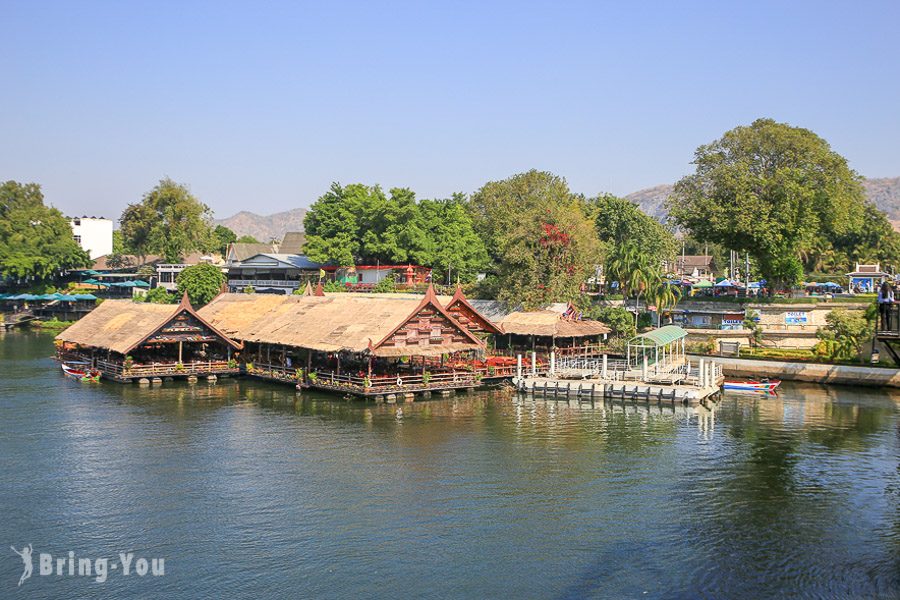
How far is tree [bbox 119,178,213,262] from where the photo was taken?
115 m

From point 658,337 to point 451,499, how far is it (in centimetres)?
2783

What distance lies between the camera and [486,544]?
26.1 meters

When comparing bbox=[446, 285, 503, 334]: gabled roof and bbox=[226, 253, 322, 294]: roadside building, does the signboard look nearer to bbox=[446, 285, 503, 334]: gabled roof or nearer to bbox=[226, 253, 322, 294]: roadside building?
bbox=[446, 285, 503, 334]: gabled roof

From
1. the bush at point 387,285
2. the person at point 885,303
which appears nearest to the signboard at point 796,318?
the person at point 885,303

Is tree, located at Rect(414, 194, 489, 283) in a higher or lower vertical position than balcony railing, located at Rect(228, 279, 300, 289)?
higher

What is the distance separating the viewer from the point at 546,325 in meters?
60.6

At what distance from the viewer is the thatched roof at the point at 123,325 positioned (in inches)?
2101

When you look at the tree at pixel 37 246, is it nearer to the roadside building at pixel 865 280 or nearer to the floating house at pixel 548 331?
the floating house at pixel 548 331

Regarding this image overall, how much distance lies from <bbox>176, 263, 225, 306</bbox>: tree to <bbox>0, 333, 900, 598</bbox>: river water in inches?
1813

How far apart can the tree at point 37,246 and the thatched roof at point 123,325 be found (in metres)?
46.2

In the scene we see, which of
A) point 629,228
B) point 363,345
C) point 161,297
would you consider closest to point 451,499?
point 363,345

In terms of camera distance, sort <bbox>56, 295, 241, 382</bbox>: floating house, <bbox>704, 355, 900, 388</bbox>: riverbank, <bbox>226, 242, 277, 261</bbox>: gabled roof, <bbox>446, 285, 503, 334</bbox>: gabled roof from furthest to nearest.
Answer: <bbox>226, 242, 277, 261</bbox>: gabled roof < <bbox>704, 355, 900, 388</bbox>: riverbank < <bbox>56, 295, 241, 382</bbox>: floating house < <bbox>446, 285, 503, 334</bbox>: gabled roof

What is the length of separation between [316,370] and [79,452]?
1761 cm

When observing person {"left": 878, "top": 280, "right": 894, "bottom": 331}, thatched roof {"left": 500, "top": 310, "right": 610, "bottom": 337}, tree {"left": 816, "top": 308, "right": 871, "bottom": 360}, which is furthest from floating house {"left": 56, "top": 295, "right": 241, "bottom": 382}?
tree {"left": 816, "top": 308, "right": 871, "bottom": 360}
